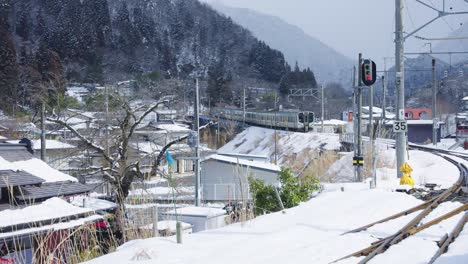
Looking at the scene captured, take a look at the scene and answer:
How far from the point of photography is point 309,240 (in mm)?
5449

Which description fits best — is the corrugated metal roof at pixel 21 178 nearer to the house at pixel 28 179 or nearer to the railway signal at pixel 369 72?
the house at pixel 28 179

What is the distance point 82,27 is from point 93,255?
69622 millimetres

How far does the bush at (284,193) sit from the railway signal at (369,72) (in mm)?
2722

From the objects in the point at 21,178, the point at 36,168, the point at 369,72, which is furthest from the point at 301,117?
the point at 21,178

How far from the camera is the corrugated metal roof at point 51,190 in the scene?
1051cm

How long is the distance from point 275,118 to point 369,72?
28869mm

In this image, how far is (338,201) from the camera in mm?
7957

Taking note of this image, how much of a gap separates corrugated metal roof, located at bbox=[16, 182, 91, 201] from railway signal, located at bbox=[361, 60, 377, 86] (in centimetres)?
669

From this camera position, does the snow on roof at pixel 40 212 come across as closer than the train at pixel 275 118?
Yes

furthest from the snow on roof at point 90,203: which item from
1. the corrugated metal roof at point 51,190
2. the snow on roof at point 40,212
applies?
the snow on roof at point 40,212

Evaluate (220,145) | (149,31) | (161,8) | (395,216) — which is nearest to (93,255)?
(395,216)

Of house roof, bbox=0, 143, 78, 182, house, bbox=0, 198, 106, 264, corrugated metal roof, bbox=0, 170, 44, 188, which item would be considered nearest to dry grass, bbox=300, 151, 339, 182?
house roof, bbox=0, 143, 78, 182

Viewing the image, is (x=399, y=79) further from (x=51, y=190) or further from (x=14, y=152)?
(x=14, y=152)

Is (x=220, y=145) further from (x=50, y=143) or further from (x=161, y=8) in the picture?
(x=161, y=8)
